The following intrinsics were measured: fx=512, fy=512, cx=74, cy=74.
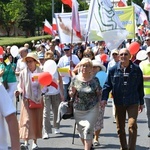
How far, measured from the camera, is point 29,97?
7.97 meters

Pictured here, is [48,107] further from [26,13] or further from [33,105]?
[26,13]

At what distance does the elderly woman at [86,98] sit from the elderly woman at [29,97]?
2.49ft

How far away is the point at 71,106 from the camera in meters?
7.57

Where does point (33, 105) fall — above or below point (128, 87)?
below

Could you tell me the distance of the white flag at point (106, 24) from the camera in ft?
34.7

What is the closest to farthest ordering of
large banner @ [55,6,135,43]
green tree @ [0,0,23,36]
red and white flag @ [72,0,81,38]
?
red and white flag @ [72,0,81,38] < large banner @ [55,6,135,43] < green tree @ [0,0,23,36]

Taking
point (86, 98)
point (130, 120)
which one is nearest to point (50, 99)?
point (86, 98)

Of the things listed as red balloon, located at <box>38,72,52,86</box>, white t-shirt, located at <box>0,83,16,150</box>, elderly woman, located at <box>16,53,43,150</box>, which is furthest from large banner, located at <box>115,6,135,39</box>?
white t-shirt, located at <box>0,83,16,150</box>

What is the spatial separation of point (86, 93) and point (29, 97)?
3.45 ft

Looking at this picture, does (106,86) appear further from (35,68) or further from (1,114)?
(1,114)

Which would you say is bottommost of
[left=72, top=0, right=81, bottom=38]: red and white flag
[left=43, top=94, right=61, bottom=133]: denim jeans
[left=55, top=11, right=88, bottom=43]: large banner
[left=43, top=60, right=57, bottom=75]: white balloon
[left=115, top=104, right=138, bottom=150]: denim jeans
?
[left=43, top=94, right=61, bottom=133]: denim jeans

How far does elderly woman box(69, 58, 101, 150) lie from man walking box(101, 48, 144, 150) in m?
0.16

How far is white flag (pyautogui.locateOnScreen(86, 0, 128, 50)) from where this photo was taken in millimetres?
10562

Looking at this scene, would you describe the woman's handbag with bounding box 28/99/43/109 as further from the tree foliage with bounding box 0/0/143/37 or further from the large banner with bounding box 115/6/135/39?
the tree foliage with bounding box 0/0/143/37
